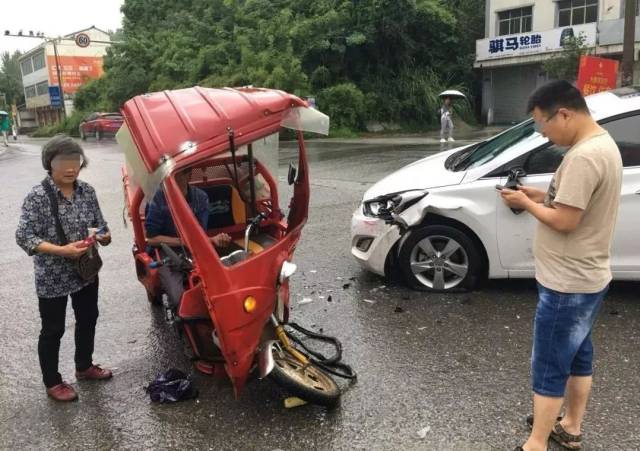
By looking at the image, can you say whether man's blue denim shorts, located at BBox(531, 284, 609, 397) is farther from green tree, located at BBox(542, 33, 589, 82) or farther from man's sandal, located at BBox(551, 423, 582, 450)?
green tree, located at BBox(542, 33, 589, 82)

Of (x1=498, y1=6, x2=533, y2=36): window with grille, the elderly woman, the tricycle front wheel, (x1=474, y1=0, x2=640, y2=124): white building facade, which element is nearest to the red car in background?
(x1=474, y1=0, x2=640, y2=124): white building facade

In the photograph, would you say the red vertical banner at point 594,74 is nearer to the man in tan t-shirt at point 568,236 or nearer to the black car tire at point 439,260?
the black car tire at point 439,260

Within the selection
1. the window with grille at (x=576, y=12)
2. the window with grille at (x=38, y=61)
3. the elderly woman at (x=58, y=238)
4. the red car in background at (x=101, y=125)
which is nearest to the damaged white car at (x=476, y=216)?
the elderly woman at (x=58, y=238)

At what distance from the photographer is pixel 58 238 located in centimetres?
334

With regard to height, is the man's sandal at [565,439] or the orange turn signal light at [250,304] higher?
the orange turn signal light at [250,304]

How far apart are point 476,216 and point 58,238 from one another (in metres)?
3.12

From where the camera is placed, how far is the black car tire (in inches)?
190

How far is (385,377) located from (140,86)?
112 feet

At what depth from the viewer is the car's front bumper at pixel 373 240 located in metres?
4.95

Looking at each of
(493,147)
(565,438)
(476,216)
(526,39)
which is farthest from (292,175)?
(526,39)

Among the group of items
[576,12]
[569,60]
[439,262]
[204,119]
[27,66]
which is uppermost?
[27,66]

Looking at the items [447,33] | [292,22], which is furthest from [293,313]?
[447,33]

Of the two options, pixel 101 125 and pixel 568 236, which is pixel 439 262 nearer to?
pixel 568 236

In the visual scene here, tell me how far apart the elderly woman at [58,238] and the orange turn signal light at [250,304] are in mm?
1067
